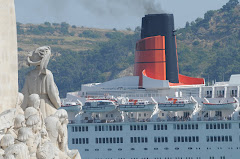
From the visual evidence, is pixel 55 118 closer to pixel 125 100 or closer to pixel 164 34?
pixel 125 100

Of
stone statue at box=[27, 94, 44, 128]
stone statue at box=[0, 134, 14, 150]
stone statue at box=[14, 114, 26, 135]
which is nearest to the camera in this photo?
stone statue at box=[0, 134, 14, 150]

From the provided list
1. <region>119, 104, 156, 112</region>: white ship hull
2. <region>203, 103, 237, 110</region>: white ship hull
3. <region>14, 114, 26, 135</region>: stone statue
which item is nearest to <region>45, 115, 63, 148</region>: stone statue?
<region>14, 114, 26, 135</region>: stone statue

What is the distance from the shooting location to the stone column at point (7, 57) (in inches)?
727

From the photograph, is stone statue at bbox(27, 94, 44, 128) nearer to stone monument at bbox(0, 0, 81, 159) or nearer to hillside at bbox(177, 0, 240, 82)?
stone monument at bbox(0, 0, 81, 159)

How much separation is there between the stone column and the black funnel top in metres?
71.4

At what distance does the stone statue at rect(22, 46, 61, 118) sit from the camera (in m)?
20.0

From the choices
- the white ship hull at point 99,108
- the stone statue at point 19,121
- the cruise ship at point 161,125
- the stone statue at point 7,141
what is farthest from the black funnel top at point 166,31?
the stone statue at point 7,141

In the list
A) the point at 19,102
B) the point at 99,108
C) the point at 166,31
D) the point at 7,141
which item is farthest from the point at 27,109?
the point at 166,31

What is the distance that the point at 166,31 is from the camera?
Answer: 91500mm

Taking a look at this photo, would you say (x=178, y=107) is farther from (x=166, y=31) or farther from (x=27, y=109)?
(x=27, y=109)

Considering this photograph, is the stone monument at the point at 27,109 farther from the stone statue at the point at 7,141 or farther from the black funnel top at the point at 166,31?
the black funnel top at the point at 166,31

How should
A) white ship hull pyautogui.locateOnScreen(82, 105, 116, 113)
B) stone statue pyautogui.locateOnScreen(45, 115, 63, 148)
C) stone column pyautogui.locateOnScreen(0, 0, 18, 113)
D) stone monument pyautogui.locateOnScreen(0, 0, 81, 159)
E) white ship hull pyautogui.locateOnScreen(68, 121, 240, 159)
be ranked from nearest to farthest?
stone monument pyautogui.locateOnScreen(0, 0, 81, 159)
stone column pyautogui.locateOnScreen(0, 0, 18, 113)
stone statue pyautogui.locateOnScreen(45, 115, 63, 148)
white ship hull pyautogui.locateOnScreen(68, 121, 240, 159)
white ship hull pyautogui.locateOnScreen(82, 105, 116, 113)

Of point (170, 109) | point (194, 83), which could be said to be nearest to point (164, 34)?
point (194, 83)

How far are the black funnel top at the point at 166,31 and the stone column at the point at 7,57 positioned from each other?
7138 centimetres
